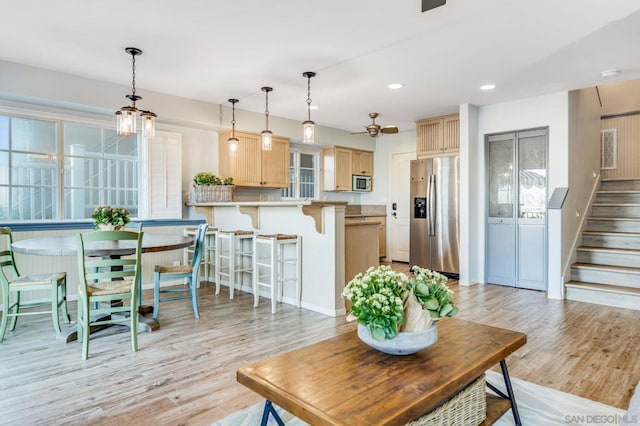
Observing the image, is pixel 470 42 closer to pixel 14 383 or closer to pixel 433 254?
pixel 433 254

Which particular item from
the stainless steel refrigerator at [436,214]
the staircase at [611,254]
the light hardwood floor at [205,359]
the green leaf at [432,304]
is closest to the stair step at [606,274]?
the staircase at [611,254]

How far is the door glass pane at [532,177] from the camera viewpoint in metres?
4.95

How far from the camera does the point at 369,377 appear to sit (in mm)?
1353

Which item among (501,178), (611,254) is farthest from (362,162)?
(611,254)

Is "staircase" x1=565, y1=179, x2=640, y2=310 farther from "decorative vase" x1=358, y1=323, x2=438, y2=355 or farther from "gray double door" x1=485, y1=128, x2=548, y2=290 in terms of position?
"decorative vase" x1=358, y1=323, x2=438, y2=355

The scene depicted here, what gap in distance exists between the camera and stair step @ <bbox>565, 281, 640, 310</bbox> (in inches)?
160

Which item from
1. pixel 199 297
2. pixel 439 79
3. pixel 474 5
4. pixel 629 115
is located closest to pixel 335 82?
pixel 439 79

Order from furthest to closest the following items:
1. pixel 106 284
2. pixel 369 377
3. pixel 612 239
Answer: pixel 612 239, pixel 106 284, pixel 369 377

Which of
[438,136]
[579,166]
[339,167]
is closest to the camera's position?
[579,166]

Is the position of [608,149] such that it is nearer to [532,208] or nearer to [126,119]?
[532,208]

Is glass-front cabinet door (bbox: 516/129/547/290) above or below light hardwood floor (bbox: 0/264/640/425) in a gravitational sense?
above

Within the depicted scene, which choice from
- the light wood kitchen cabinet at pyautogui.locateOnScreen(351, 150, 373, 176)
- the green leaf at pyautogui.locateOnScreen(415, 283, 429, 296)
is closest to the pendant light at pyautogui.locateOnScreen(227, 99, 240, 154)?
the light wood kitchen cabinet at pyautogui.locateOnScreen(351, 150, 373, 176)

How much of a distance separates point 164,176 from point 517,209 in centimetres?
474

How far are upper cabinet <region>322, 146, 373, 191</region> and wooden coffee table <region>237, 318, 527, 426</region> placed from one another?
18.0 feet
